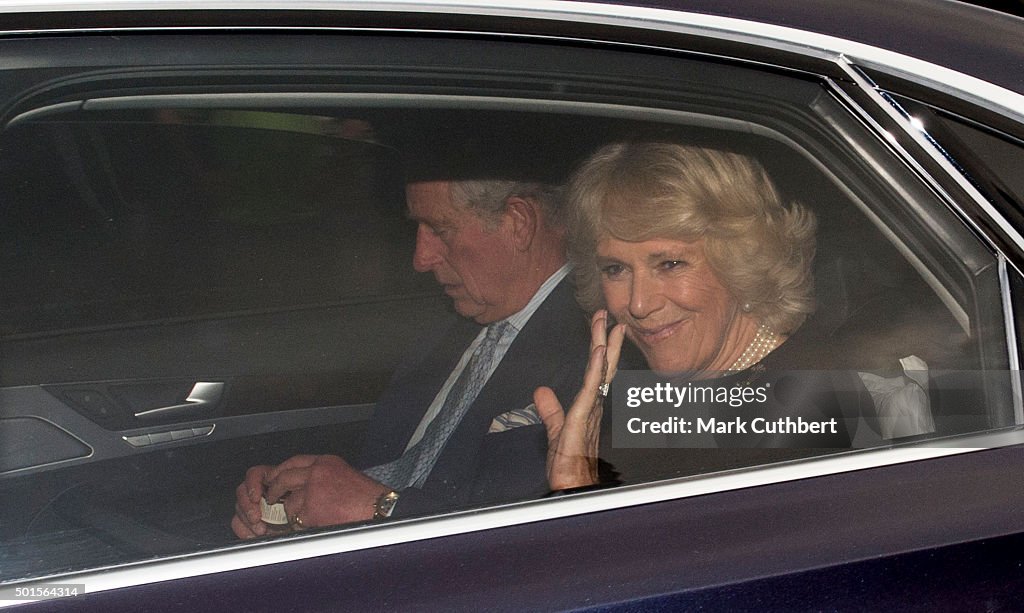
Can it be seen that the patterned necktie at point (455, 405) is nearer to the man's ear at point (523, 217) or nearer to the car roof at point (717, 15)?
the man's ear at point (523, 217)

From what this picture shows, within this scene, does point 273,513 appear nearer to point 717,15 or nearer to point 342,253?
point 342,253

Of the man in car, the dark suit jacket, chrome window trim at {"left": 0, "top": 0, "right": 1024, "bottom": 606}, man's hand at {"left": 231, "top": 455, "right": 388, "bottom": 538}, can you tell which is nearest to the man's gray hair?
the man in car

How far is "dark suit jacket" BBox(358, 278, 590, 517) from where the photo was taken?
1.26 metres

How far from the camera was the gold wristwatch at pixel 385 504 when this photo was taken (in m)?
1.21

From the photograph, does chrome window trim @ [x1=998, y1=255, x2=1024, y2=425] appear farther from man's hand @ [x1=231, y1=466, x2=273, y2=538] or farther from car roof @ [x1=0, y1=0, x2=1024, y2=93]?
man's hand @ [x1=231, y1=466, x2=273, y2=538]

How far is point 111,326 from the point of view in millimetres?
1416

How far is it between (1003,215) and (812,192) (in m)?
0.25

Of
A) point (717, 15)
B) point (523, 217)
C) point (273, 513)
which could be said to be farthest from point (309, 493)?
point (717, 15)

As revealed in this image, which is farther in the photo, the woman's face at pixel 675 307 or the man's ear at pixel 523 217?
the man's ear at pixel 523 217

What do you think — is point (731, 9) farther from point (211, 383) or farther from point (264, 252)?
point (211, 383)

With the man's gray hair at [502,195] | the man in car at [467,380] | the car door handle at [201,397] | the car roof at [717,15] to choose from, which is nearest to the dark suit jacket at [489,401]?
the man in car at [467,380]

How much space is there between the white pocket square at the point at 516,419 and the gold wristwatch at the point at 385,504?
0.17 meters

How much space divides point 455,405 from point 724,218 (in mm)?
458

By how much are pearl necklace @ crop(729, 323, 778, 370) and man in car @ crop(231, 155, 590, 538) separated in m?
0.21
